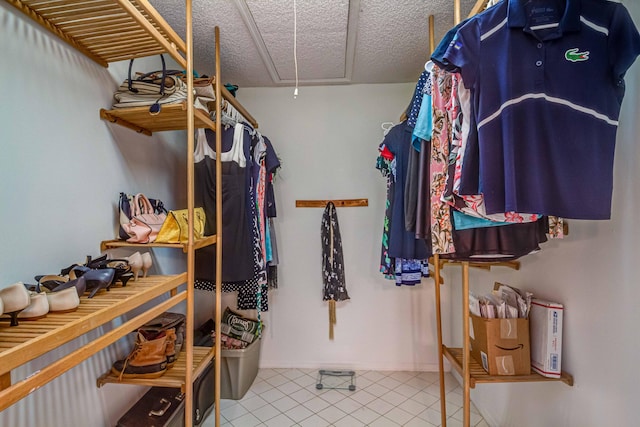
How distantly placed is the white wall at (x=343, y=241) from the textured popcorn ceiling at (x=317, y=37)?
207 millimetres

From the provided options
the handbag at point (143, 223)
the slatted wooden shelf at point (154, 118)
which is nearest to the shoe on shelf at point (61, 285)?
the handbag at point (143, 223)

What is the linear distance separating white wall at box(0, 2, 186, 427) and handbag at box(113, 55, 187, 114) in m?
0.07

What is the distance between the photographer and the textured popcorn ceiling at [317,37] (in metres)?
1.61

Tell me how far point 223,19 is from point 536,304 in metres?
2.10

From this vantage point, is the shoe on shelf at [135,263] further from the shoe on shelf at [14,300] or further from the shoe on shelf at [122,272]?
the shoe on shelf at [14,300]

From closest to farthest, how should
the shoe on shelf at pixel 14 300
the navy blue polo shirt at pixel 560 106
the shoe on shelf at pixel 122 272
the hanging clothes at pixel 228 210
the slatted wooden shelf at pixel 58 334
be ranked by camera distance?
the slatted wooden shelf at pixel 58 334 → the shoe on shelf at pixel 14 300 → the navy blue polo shirt at pixel 560 106 → the shoe on shelf at pixel 122 272 → the hanging clothes at pixel 228 210

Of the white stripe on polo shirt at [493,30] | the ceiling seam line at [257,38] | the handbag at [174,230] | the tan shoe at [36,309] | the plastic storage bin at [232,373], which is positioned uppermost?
the ceiling seam line at [257,38]

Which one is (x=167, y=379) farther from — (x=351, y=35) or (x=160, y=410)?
(x=351, y=35)

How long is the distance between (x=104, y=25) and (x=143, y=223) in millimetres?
794

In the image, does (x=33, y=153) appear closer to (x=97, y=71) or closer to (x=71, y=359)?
(x=97, y=71)

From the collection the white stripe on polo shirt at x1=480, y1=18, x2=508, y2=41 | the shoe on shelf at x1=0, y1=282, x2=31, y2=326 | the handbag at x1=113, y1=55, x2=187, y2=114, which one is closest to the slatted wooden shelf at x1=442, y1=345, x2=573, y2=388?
the white stripe on polo shirt at x1=480, y1=18, x2=508, y2=41

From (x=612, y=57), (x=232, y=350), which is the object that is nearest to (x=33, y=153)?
(x=232, y=350)

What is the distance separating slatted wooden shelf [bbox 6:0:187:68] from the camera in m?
1.01

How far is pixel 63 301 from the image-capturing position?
83 cm
